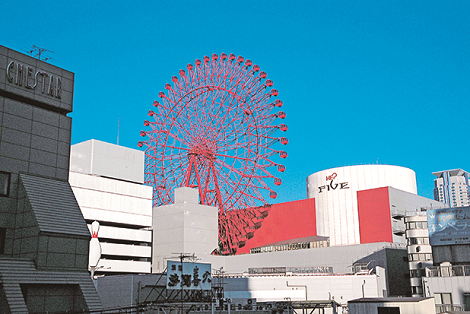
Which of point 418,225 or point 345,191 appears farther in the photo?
point 345,191

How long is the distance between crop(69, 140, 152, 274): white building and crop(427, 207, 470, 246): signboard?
1731 inches

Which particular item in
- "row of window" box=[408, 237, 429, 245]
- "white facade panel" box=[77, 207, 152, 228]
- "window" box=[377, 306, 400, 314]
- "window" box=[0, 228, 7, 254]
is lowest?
"window" box=[377, 306, 400, 314]

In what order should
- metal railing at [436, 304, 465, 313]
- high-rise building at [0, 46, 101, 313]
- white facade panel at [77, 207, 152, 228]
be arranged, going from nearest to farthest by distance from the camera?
high-rise building at [0, 46, 101, 313]
metal railing at [436, 304, 465, 313]
white facade panel at [77, 207, 152, 228]

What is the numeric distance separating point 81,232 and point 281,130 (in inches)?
1862

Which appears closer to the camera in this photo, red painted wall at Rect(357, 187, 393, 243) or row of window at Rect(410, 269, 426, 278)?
row of window at Rect(410, 269, 426, 278)

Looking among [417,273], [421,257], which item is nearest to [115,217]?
[417,273]

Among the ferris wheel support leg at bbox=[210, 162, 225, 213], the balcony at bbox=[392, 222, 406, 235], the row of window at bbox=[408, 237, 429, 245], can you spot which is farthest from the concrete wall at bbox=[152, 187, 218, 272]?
the row of window at bbox=[408, 237, 429, 245]

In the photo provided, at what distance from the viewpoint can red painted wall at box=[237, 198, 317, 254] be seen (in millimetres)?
90125

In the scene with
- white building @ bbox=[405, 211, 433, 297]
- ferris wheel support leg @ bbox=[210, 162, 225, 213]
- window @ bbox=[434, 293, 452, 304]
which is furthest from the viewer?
ferris wheel support leg @ bbox=[210, 162, 225, 213]

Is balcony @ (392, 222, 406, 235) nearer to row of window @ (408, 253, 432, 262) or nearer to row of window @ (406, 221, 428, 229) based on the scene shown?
row of window @ (406, 221, 428, 229)

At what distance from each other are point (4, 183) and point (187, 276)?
16015mm

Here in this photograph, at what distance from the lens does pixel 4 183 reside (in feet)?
91.3

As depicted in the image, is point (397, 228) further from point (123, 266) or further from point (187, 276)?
point (187, 276)

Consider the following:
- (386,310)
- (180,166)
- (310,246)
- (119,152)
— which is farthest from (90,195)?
(386,310)
